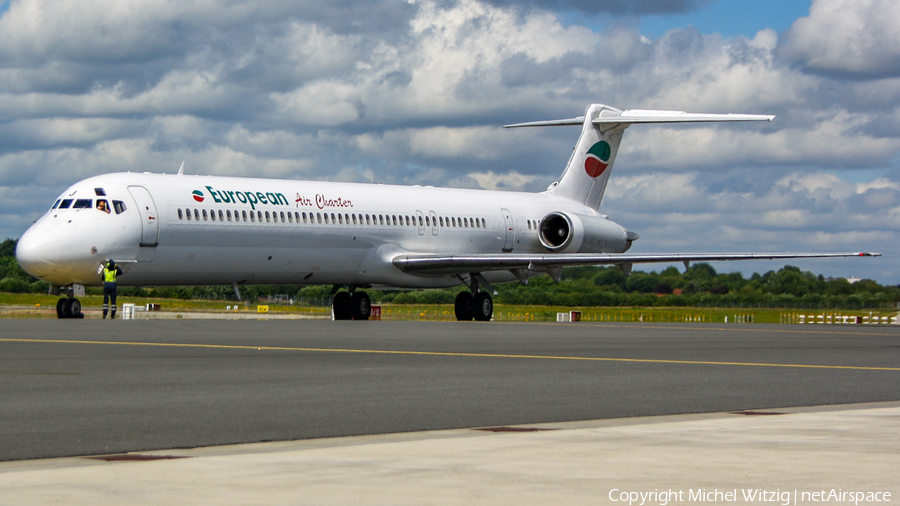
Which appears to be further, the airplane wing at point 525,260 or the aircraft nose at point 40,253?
the airplane wing at point 525,260

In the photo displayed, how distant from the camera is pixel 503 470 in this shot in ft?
20.6

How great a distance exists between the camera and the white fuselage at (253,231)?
26.0 m

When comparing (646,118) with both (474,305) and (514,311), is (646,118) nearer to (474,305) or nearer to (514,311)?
(474,305)

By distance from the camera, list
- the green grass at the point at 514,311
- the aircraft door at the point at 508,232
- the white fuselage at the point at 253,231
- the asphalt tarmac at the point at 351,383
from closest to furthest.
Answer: the asphalt tarmac at the point at 351,383 < the white fuselage at the point at 253,231 < the aircraft door at the point at 508,232 < the green grass at the point at 514,311

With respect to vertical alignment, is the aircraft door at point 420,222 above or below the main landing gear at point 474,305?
above

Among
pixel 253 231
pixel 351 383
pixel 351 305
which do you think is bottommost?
pixel 351 383

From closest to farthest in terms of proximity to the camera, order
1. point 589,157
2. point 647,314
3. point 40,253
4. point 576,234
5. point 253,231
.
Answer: point 40,253 < point 253,231 < point 576,234 < point 589,157 < point 647,314

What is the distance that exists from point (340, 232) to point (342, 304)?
15.6ft

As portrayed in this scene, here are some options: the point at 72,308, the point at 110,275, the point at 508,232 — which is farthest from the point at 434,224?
the point at 72,308

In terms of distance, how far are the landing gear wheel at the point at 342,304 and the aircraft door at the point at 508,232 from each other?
621cm

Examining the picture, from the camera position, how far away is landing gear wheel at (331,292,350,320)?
3534 cm

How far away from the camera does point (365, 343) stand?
19.2 m

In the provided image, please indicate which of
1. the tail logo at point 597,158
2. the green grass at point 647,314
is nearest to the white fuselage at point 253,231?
the tail logo at point 597,158

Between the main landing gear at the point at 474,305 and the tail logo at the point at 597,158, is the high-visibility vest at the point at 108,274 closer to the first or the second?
the main landing gear at the point at 474,305
